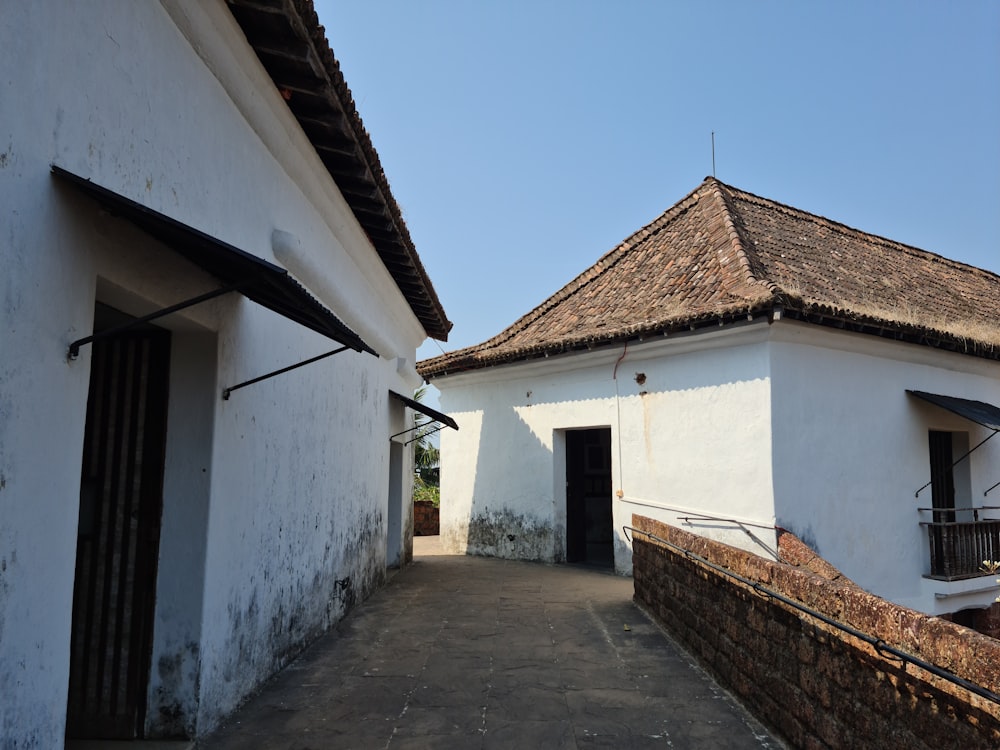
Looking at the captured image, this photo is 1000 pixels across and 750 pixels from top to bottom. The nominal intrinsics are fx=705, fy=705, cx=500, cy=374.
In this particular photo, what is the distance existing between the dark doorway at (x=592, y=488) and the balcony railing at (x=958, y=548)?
4.67 m

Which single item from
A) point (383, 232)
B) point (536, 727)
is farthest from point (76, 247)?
point (383, 232)

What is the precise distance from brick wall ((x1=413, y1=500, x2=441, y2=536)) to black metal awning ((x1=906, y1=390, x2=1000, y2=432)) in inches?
455

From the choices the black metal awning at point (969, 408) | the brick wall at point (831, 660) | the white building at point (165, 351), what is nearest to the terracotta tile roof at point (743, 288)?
the black metal awning at point (969, 408)

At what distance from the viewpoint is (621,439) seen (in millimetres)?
10281

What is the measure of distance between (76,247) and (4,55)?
0.70 m

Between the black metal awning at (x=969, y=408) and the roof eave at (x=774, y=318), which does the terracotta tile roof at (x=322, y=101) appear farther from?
the black metal awning at (x=969, y=408)

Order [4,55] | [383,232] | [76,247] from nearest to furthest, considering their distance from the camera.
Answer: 1. [4,55]
2. [76,247]
3. [383,232]

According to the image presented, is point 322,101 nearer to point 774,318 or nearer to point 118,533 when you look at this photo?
point 118,533

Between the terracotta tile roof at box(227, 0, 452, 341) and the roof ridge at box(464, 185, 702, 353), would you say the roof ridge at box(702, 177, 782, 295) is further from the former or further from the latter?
the terracotta tile roof at box(227, 0, 452, 341)

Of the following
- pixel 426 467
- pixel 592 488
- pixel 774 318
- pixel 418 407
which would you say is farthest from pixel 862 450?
pixel 426 467

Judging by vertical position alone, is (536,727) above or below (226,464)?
below

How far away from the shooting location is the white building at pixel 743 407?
28.1ft

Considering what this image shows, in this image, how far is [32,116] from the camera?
2.46 meters

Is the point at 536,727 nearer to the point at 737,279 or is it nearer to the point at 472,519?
the point at 737,279
